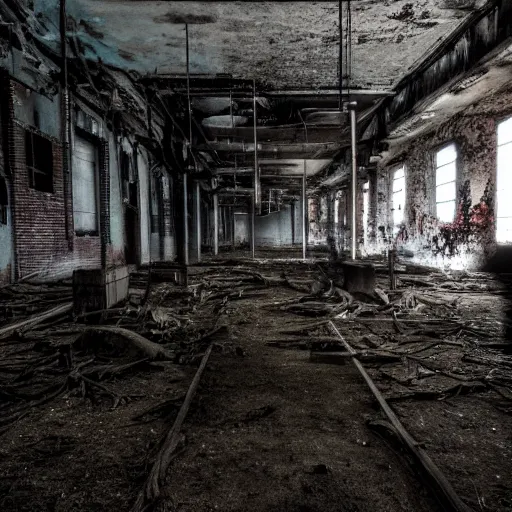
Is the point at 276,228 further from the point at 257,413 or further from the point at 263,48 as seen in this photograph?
the point at 257,413

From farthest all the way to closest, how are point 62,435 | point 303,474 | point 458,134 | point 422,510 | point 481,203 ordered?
point 458,134 < point 481,203 < point 62,435 < point 303,474 < point 422,510

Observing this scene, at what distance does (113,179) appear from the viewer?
10.1 meters

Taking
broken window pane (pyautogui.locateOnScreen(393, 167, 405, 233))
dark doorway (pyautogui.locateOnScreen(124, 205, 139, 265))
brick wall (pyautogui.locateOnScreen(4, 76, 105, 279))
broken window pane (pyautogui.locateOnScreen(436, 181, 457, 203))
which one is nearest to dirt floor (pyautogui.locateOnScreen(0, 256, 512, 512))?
brick wall (pyautogui.locateOnScreen(4, 76, 105, 279))

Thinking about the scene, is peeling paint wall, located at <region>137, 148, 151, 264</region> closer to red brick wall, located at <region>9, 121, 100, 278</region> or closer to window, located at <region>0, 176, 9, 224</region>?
red brick wall, located at <region>9, 121, 100, 278</region>

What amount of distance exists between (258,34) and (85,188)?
225 inches

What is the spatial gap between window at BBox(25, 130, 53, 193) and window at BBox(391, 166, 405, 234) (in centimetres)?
1095

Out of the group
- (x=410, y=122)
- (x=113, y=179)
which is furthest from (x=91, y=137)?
(x=410, y=122)

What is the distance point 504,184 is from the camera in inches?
321

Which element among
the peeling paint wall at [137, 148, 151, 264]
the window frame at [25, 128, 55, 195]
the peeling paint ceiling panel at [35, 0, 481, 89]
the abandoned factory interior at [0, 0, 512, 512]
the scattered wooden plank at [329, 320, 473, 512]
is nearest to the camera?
the scattered wooden plank at [329, 320, 473, 512]

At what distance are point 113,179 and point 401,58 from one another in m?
7.76

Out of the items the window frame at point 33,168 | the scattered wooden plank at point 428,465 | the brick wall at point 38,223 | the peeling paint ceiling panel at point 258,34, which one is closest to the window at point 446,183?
the peeling paint ceiling panel at point 258,34

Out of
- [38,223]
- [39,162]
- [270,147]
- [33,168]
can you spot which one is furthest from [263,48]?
[38,223]

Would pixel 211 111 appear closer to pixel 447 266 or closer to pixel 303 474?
pixel 447 266

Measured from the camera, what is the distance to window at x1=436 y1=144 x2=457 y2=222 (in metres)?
9.85
